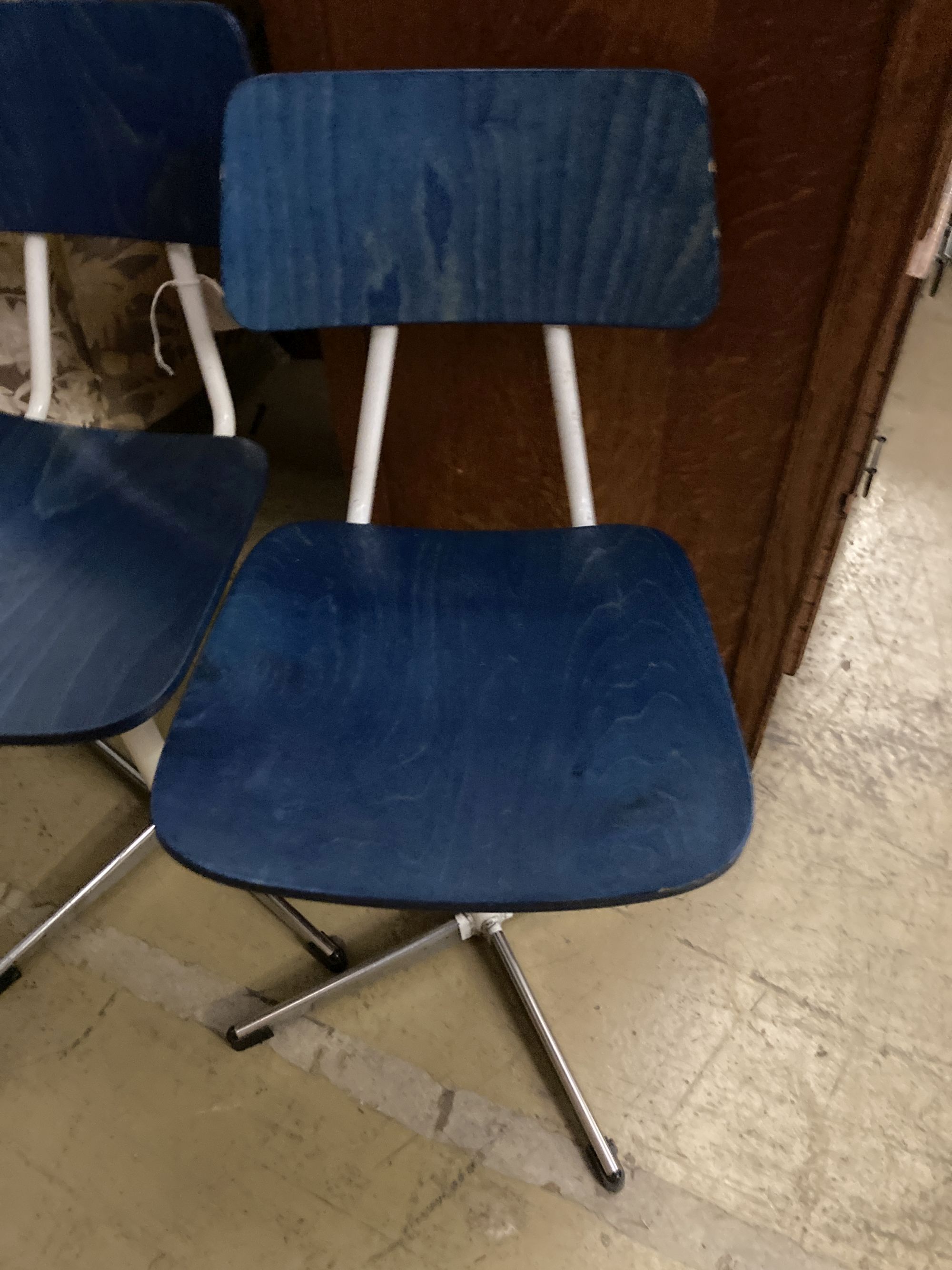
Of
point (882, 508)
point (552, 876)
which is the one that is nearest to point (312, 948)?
point (552, 876)

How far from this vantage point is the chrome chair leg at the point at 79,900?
1.09 metres

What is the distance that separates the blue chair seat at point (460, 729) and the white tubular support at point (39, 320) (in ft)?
1.36

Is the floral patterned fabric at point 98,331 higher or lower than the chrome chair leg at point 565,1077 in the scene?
higher

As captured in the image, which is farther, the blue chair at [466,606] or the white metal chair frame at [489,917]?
the white metal chair frame at [489,917]

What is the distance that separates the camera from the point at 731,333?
903mm

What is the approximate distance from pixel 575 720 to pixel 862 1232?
0.67 meters

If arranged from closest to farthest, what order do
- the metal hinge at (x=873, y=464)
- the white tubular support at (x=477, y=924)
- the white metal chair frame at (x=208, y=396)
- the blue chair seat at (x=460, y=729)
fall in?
1. the blue chair seat at (x=460, y=729)
2. the white metal chair frame at (x=208, y=396)
3. the white tubular support at (x=477, y=924)
4. the metal hinge at (x=873, y=464)

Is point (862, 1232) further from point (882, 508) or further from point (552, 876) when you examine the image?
point (882, 508)

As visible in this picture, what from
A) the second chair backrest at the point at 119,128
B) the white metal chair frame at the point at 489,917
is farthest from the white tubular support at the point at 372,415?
the second chair backrest at the point at 119,128

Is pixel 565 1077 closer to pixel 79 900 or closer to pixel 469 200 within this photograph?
pixel 79 900

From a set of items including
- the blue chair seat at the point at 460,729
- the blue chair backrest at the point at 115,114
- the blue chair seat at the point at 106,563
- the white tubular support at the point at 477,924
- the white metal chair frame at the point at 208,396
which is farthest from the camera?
the white tubular support at the point at 477,924

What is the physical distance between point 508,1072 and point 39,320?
105 centimetres

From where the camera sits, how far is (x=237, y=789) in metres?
0.63

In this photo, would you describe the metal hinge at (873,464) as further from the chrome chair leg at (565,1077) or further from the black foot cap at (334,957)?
the black foot cap at (334,957)
